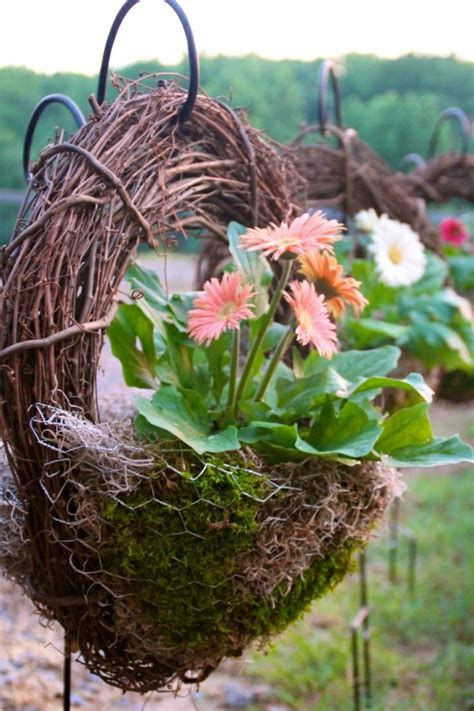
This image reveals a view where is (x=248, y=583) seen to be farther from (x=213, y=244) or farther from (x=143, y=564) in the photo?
(x=213, y=244)

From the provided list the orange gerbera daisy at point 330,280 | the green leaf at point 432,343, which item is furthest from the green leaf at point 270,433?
the green leaf at point 432,343

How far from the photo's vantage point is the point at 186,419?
2.08 ft

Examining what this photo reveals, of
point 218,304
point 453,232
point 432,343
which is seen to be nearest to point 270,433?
point 218,304

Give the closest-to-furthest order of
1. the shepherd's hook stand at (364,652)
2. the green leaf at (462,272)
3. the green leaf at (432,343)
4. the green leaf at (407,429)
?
the green leaf at (407,429) < the green leaf at (432,343) < the shepherd's hook stand at (364,652) < the green leaf at (462,272)

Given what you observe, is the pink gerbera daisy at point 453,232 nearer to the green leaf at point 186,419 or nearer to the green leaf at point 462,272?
the green leaf at point 462,272

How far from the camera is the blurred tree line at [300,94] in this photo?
140 centimetres

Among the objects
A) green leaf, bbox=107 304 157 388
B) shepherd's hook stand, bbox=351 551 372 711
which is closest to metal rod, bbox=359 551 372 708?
shepherd's hook stand, bbox=351 551 372 711

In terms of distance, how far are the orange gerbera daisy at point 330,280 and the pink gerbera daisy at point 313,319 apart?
42 millimetres

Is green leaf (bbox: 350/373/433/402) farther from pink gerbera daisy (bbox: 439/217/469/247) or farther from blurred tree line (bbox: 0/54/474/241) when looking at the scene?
pink gerbera daisy (bbox: 439/217/469/247)

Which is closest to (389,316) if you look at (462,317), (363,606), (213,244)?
(462,317)

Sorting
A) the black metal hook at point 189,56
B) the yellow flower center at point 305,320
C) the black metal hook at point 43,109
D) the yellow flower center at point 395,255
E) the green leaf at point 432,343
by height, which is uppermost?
the black metal hook at point 189,56

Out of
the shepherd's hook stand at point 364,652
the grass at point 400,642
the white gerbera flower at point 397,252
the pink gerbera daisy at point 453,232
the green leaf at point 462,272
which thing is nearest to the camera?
the white gerbera flower at point 397,252

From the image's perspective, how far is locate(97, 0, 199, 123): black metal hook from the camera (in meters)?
0.62

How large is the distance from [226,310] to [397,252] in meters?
0.51
